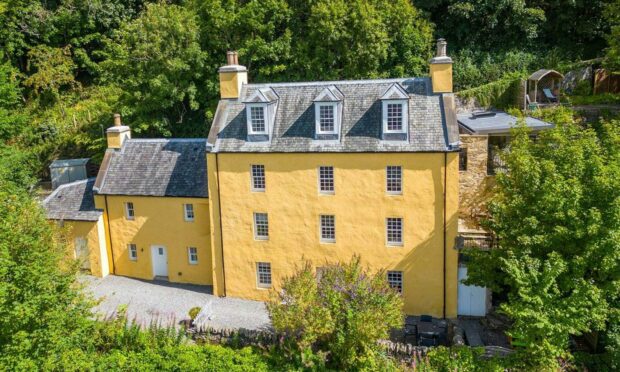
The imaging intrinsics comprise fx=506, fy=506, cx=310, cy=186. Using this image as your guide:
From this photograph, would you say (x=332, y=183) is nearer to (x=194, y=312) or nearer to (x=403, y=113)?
(x=403, y=113)

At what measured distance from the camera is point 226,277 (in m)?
27.8

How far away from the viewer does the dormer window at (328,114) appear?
2484cm

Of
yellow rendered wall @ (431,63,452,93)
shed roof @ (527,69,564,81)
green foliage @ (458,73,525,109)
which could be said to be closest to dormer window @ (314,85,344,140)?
yellow rendered wall @ (431,63,452,93)

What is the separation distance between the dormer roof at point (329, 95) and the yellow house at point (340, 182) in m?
0.06

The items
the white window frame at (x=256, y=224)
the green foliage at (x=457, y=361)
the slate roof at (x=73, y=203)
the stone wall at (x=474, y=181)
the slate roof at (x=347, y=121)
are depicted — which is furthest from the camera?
the slate roof at (x=73, y=203)

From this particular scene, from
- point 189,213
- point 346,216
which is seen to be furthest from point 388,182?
point 189,213

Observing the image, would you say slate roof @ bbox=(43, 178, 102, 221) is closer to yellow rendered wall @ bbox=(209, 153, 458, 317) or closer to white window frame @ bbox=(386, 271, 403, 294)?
yellow rendered wall @ bbox=(209, 153, 458, 317)

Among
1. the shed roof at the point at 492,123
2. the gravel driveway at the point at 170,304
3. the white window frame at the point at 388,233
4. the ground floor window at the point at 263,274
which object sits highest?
the shed roof at the point at 492,123

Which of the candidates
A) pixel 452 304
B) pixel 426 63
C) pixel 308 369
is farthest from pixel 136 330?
pixel 426 63

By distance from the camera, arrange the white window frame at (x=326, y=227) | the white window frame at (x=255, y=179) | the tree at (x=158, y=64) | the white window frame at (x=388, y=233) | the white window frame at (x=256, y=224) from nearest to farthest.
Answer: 1. the white window frame at (x=388, y=233)
2. the white window frame at (x=326, y=227)
3. the white window frame at (x=255, y=179)
4. the white window frame at (x=256, y=224)
5. the tree at (x=158, y=64)

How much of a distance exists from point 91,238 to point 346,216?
620 inches

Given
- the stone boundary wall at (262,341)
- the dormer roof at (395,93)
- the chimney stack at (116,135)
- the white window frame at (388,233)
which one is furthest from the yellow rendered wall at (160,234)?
the dormer roof at (395,93)

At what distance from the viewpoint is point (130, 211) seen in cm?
3019

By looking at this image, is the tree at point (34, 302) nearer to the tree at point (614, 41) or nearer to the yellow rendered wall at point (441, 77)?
the yellow rendered wall at point (441, 77)
